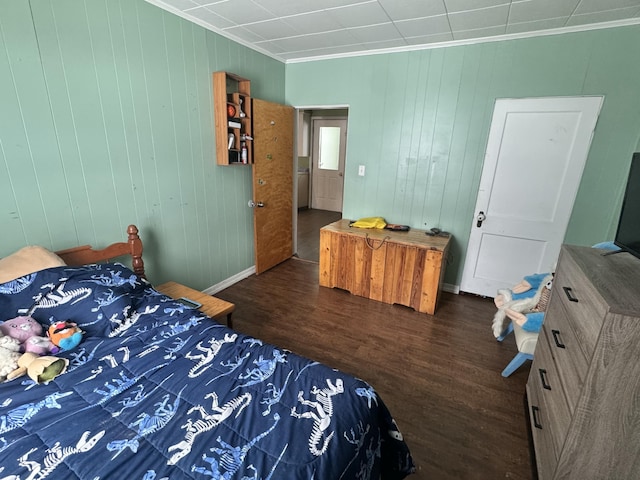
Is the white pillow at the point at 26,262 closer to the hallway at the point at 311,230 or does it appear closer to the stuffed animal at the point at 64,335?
the stuffed animal at the point at 64,335

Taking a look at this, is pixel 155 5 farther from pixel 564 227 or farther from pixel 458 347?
pixel 564 227

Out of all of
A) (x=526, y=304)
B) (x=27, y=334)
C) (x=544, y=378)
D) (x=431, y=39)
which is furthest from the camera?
(x=431, y=39)

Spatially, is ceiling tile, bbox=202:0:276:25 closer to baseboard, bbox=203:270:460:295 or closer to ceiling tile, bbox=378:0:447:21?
ceiling tile, bbox=378:0:447:21

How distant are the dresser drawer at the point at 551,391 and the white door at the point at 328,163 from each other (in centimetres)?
579

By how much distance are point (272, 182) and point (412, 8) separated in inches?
84.1

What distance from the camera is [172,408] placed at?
1080 millimetres

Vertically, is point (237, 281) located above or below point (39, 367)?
below

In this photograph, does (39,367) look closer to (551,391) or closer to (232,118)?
(551,391)

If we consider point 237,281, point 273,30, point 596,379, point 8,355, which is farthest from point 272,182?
point 596,379

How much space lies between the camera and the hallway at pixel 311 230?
4490 millimetres

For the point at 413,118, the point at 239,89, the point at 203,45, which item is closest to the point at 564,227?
the point at 413,118

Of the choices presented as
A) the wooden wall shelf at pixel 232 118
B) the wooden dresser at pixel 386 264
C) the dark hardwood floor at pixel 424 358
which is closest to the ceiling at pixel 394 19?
the wooden wall shelf at pixel 232 118

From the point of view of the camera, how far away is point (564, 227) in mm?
2799

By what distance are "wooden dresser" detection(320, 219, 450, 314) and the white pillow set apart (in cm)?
223
